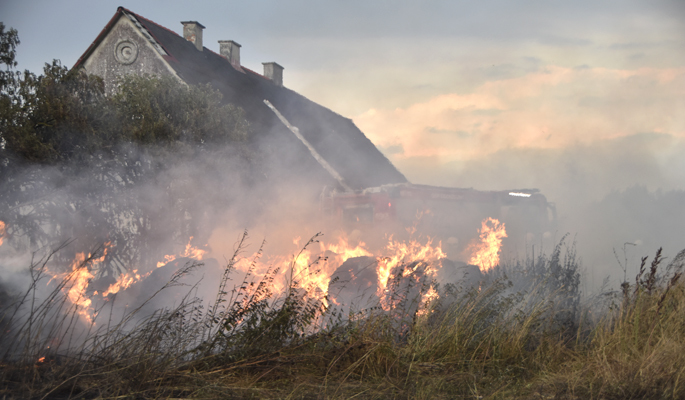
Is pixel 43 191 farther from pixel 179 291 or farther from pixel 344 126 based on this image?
pixel 344 126

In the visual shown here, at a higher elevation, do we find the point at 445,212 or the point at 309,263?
the point at 445,212

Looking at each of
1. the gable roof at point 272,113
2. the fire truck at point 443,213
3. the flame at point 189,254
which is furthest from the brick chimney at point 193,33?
the flame at point 189,254

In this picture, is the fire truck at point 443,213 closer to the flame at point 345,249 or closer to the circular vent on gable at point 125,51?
the flame at point 345,249

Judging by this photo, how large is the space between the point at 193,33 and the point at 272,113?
438cm

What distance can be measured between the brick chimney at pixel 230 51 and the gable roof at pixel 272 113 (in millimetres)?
473

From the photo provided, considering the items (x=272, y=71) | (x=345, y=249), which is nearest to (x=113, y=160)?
(x=345, y=249)

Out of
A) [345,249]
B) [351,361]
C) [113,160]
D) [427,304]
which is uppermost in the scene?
[113,160]

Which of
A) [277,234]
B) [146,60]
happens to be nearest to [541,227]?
[277,234]

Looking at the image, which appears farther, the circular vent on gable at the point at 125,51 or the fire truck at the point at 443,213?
the circular vent on gable at the point at 125,51

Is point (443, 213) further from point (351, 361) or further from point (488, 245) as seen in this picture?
point (351, 361)

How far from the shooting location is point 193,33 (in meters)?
18.7

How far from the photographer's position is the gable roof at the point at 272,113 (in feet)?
52.3

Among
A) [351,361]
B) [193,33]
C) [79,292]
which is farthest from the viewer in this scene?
[193,33]

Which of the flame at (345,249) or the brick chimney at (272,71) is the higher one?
the brick chimney at (272,71)
